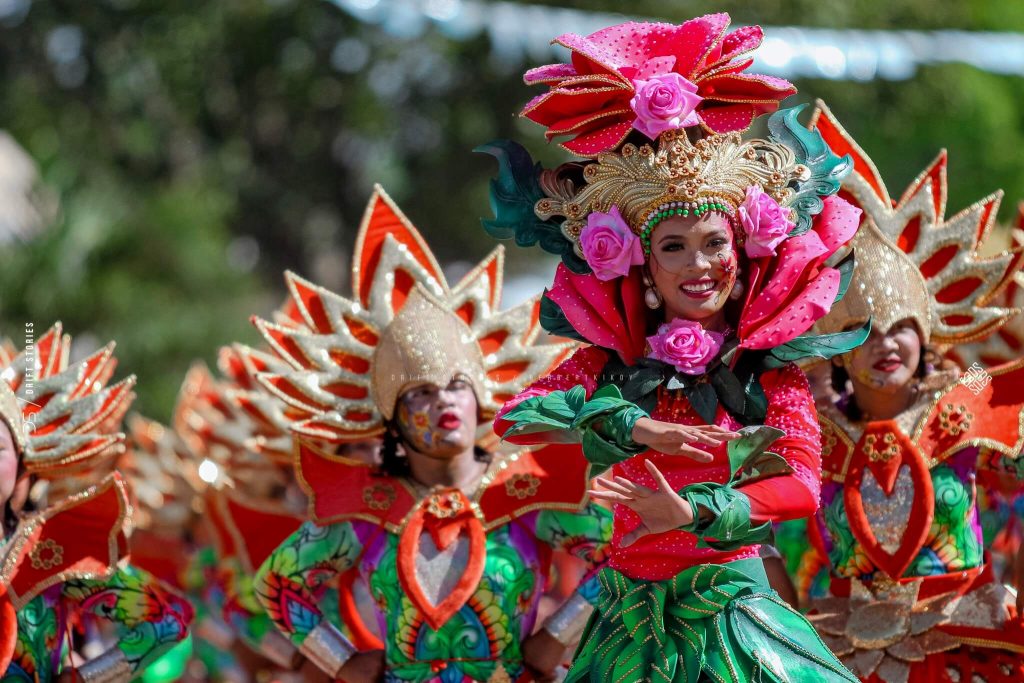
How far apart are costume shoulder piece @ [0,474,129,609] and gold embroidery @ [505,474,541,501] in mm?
1247

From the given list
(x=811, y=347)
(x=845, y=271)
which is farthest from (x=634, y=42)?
(x=811, y=347)

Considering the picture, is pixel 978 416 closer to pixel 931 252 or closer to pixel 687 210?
pixel 931 252

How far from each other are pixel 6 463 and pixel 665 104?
258 cm

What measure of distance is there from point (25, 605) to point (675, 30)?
2.77 m

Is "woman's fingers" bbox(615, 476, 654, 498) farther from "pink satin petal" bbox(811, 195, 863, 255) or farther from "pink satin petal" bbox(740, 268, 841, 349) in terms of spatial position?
Answer: "pink satin petal" bbox(811, 195, 863, 255)

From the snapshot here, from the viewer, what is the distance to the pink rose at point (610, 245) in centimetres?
443

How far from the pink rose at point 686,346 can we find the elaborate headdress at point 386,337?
1574 millimetres

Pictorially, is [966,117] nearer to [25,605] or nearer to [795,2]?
[795,2]

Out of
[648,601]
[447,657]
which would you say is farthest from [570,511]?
[648,601]

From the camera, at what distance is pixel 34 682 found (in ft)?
18.6

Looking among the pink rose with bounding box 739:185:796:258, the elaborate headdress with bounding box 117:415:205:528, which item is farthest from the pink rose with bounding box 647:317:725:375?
the elaborate headdress with bounding box 117:415:205:528

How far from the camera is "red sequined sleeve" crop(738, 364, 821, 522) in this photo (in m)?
4.10

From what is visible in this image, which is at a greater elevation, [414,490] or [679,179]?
[679,179]

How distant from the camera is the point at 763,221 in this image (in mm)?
4391
